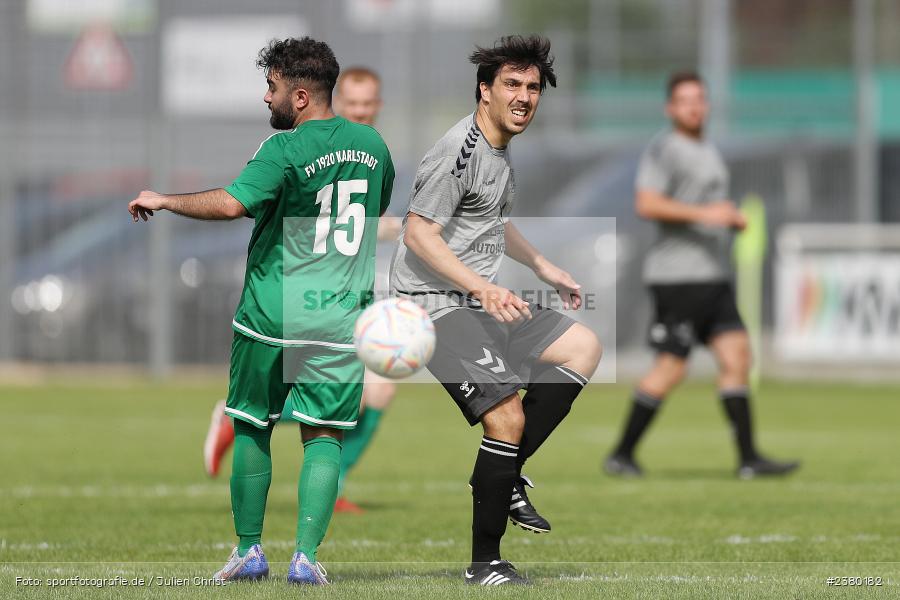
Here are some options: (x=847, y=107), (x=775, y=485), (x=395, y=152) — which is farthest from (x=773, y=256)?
(x=775, y=485)

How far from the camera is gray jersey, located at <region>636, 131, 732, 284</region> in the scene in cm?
1062

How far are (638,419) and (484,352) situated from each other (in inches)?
180

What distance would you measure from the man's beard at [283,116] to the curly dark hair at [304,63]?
10 cm

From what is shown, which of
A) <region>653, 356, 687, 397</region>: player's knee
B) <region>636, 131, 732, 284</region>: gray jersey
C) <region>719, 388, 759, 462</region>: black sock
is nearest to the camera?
<region>719, 388, 759, 462</region>: black sock

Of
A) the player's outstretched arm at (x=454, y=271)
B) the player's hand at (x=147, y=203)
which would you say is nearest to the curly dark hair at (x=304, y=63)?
the player's outstretched arm at (x=454, y=271)

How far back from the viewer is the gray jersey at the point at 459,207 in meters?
5.98

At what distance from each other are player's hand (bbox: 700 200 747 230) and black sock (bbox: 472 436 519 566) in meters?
4.52

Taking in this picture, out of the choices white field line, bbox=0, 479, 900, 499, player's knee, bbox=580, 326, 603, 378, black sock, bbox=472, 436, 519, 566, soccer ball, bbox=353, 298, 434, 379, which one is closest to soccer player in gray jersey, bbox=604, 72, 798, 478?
white field line, bbox=0, 479, 900, 499

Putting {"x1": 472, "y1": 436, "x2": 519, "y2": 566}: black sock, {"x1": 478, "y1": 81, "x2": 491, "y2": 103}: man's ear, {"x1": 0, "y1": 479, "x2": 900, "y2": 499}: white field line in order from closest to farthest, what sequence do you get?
{"x1": 472, "y1": 436, "x2": 519, "y2": 566}: black sock < {"x1": 478, "y1": 81, "x2": 491, "y2": 103}: man's ear < {"x1": 0, "y1": 479, "x2": 900, "y2": 499}: white field line

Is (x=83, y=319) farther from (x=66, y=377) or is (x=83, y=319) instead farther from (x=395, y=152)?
(x=395, y=152)

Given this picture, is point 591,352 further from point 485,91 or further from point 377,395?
point 377,395

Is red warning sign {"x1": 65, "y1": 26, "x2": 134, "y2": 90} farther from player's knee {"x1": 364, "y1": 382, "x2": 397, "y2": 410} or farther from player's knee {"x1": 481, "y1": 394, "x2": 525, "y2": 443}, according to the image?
player's knee {"x1": 481, "y1": 394, "x2": 525, "y2": 443}

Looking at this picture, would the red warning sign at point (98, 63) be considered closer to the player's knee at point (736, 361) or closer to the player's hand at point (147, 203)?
the player's knee at point (736, 361)

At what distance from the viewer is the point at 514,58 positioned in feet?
19.9
